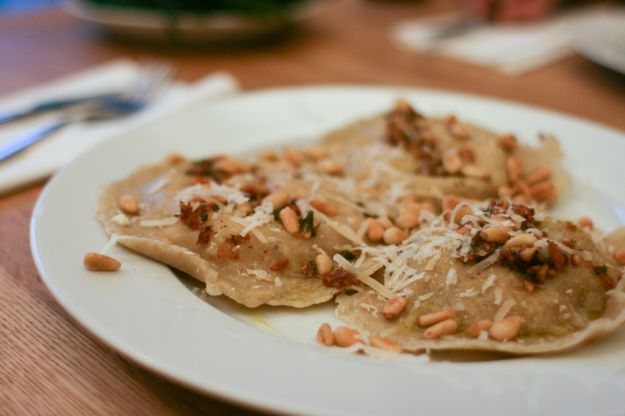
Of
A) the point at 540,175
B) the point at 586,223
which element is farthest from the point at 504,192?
the point at 586,223

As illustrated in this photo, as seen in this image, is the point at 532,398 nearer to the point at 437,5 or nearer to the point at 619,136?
the point at 619,136

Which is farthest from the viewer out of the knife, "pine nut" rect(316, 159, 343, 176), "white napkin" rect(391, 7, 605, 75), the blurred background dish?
"white napkin" rect(391, 7, 605, 75)

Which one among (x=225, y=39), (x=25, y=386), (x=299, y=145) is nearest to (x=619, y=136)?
(x=299, y=145)

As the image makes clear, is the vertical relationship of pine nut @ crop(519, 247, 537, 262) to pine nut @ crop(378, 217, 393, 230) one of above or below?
above

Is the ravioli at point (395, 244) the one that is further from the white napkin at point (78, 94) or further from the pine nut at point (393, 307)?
the white napkin at point (78, 94)

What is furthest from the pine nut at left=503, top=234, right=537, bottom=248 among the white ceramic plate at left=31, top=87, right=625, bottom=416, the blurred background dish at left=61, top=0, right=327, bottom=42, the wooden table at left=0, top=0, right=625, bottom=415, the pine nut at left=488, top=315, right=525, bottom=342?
the blurred background dish at left=61, top=0, right=327, bottom=42

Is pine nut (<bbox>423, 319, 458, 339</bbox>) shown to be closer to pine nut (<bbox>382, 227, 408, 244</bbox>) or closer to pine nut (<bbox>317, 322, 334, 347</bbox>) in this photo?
pine nut (<bbox>317, 322, 334, 347</bbox>)

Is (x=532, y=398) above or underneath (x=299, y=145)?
above
